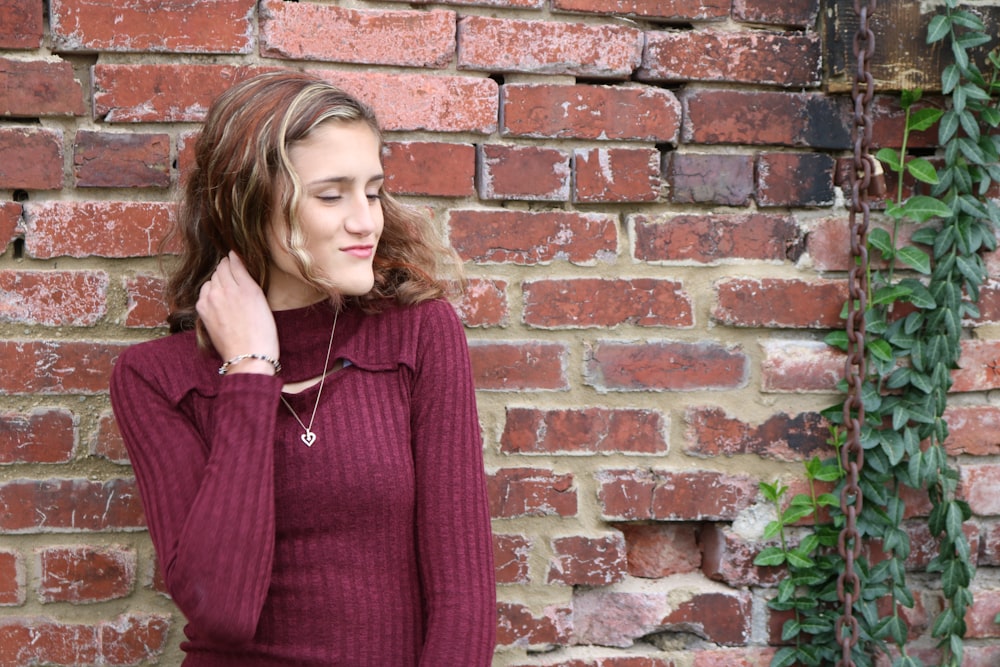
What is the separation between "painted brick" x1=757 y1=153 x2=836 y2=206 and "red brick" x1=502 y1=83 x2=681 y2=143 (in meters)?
0.20

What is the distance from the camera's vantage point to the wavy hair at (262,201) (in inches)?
60.2

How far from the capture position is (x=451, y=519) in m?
1.55

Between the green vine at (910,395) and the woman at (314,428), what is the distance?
2.45 ft

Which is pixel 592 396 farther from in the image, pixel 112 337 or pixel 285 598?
pixel 112 337

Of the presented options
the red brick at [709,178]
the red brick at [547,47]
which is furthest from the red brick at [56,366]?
the red brick at [709,178]

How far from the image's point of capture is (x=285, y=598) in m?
1.56

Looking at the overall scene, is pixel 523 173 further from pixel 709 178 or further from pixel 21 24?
pixel 21 24

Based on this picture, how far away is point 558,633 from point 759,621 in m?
0.42

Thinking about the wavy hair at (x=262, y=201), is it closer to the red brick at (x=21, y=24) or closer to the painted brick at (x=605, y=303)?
the painted brick at (x=605, y=303)

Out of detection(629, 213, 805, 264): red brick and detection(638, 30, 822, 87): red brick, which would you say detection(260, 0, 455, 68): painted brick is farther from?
detection(629, 213, 805, 264): red brick

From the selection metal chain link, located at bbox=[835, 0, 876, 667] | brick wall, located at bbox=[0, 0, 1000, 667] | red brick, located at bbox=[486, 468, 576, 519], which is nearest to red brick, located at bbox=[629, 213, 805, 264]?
brick wall, located at bbox=[0, 0, 1000, 667]

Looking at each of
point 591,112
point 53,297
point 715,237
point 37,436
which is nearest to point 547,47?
point 591,112

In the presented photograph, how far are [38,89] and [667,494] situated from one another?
56.3 inches

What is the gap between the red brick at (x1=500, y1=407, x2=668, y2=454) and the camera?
1.93m
